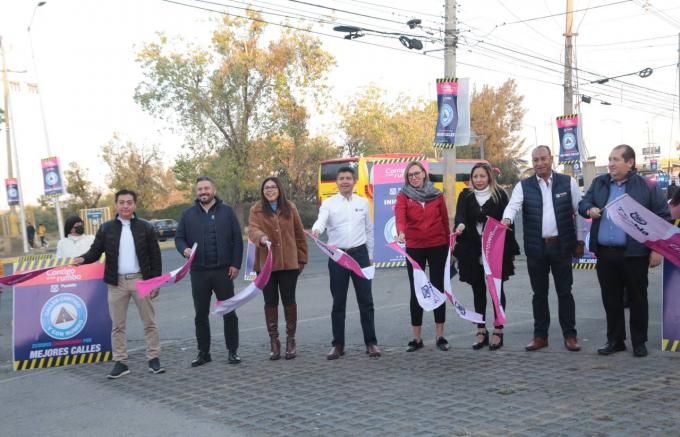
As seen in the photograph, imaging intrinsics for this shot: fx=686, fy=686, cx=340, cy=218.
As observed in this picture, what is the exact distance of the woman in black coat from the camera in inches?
281

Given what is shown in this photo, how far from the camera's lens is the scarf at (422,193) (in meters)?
7.18

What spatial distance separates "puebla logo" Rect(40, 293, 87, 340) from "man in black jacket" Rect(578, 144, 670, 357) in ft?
18.3

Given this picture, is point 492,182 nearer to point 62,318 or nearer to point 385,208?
point 62,318

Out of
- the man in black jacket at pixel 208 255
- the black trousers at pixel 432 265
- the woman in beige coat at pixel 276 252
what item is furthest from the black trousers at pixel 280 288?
the black trousers at pixel 432 265

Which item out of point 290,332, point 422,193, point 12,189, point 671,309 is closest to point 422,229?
point 422,193

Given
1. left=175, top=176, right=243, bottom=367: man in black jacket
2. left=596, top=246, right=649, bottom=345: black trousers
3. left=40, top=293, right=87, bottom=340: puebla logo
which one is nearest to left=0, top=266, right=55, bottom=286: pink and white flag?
left=40, top=293, right=87, bottom=340: puebla logo

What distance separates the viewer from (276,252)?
7266 mm

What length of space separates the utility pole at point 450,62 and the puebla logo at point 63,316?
12.8 m

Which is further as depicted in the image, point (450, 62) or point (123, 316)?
point (450, 62)

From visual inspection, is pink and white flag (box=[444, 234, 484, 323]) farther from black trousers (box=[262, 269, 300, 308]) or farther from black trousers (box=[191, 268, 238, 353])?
black trousers (box=[191, 268, 238, 353])

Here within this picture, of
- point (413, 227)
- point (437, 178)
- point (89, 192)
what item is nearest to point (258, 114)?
point (437, 178)

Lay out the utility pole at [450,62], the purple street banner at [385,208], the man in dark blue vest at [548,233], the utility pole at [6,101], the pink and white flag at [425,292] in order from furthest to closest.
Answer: the utility pole at [6,101] → the utility pole at [450,62] → the purple street banner at [385,208] → the pink and white flag at [425,292] → the man in dark blue vest at [548,233]

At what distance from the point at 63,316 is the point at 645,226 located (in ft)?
20.4

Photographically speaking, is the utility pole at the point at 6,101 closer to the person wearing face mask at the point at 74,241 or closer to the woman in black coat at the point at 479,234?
the person wearing face mask at the point at 74,241
